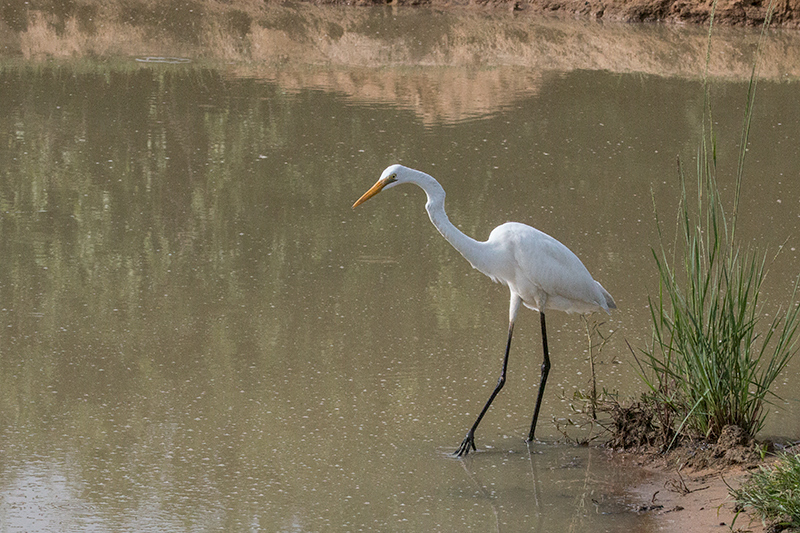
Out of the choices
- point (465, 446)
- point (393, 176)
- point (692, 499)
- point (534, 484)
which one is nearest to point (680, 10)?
point (393, 176)

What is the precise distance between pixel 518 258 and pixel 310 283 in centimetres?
178

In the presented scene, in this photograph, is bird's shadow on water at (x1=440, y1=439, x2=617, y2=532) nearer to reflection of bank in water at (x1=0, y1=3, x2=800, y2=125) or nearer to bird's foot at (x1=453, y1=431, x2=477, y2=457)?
bird's foot at (x1=453, y1=431, x2=477, y2=457)

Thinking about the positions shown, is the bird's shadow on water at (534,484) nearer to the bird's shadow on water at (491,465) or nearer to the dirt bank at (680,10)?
the bird's shadow on water at (491,465)

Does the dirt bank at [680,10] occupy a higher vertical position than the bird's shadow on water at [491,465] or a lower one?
higher

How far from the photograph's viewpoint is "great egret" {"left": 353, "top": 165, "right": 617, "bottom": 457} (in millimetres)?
4238

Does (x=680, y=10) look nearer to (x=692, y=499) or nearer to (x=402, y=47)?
(x=402, y=47)

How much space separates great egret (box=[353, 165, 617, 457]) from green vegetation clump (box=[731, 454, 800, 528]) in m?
1.11

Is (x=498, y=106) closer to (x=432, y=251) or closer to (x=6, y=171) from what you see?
(x=432, y=251)

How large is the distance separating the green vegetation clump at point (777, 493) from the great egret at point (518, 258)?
1109mm

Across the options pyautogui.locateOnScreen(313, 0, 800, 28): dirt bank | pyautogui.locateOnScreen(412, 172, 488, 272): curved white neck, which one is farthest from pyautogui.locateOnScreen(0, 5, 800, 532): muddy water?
pyautogui.locateOnScreen(313, 0, 800, 28): dirt bank

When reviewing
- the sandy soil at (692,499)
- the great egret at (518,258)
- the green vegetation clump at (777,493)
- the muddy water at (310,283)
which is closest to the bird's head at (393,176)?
the great egret at (518,258)

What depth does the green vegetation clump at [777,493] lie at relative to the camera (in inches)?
120

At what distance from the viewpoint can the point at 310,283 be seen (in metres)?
5.78

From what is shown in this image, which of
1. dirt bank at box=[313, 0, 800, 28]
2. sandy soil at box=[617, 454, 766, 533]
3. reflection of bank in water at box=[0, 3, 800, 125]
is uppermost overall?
dirt bank at box=[313, 0, 800, 28]
